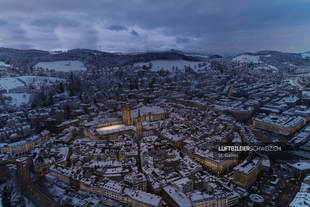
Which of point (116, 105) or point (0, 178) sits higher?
point (116, 105)

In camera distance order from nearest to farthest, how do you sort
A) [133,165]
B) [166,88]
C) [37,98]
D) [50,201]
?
[50,201]
[133,165]
[37,98]
[166,88]

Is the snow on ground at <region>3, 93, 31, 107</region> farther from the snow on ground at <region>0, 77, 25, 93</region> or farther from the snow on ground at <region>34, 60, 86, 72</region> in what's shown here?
the snow on ground at <region>34, 60, 86, 72</region>

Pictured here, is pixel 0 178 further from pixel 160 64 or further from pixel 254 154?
pixel 160 64

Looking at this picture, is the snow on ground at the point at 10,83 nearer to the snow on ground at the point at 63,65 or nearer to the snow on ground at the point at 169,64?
the snow on ground at the point at 63,65

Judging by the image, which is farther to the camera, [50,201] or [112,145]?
[112,145]

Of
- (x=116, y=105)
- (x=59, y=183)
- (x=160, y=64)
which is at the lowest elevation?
(x=59, y=183)

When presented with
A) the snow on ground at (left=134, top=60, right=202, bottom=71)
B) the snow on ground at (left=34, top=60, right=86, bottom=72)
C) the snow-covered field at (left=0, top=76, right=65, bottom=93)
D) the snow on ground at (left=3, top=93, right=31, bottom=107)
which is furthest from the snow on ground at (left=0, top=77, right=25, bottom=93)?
the snow on ground at (left=134, top=60, right=202, bottom=71)

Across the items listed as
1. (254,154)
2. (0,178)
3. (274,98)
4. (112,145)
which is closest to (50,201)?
(0,178)

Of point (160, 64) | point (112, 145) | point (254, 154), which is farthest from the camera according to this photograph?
point (160, 64)

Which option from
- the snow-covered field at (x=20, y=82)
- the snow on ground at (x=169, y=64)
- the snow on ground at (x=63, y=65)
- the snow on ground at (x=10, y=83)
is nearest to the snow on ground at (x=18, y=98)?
the snow-covered field at (x=20, y=82)
